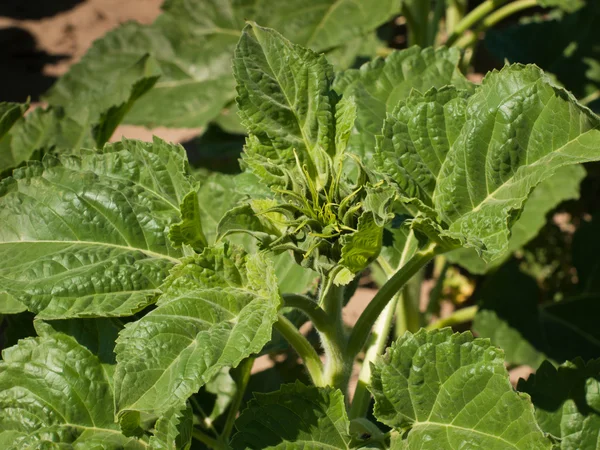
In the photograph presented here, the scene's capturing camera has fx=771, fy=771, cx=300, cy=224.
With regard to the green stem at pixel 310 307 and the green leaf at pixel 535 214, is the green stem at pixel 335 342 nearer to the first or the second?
the green stem at pixel 310 307

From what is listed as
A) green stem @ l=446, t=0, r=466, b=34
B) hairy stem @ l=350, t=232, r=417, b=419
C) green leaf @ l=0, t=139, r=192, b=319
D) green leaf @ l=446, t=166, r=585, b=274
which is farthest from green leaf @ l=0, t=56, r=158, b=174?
green stem @ l=446, t=0, r=466, b=34

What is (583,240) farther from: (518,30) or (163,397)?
(163,397)

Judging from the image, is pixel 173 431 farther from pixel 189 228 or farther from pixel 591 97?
pixel 591 97

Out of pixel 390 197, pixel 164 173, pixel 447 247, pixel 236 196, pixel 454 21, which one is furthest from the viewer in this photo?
pixel 454 21

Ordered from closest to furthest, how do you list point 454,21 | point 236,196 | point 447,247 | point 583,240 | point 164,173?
point 447,247 → point 164,173 → point 236,196 → point 583,240 → point 454,21

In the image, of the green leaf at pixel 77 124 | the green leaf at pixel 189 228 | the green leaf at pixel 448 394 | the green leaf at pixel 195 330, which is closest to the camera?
the green leaf at pixel 195 330

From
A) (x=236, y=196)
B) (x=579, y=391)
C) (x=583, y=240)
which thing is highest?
(x=236, y=196)

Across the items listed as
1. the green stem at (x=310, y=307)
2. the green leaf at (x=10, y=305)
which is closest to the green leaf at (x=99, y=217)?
the green leaf at (x=10, y=305)

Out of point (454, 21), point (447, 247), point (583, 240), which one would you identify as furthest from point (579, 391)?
point (454, 21)
